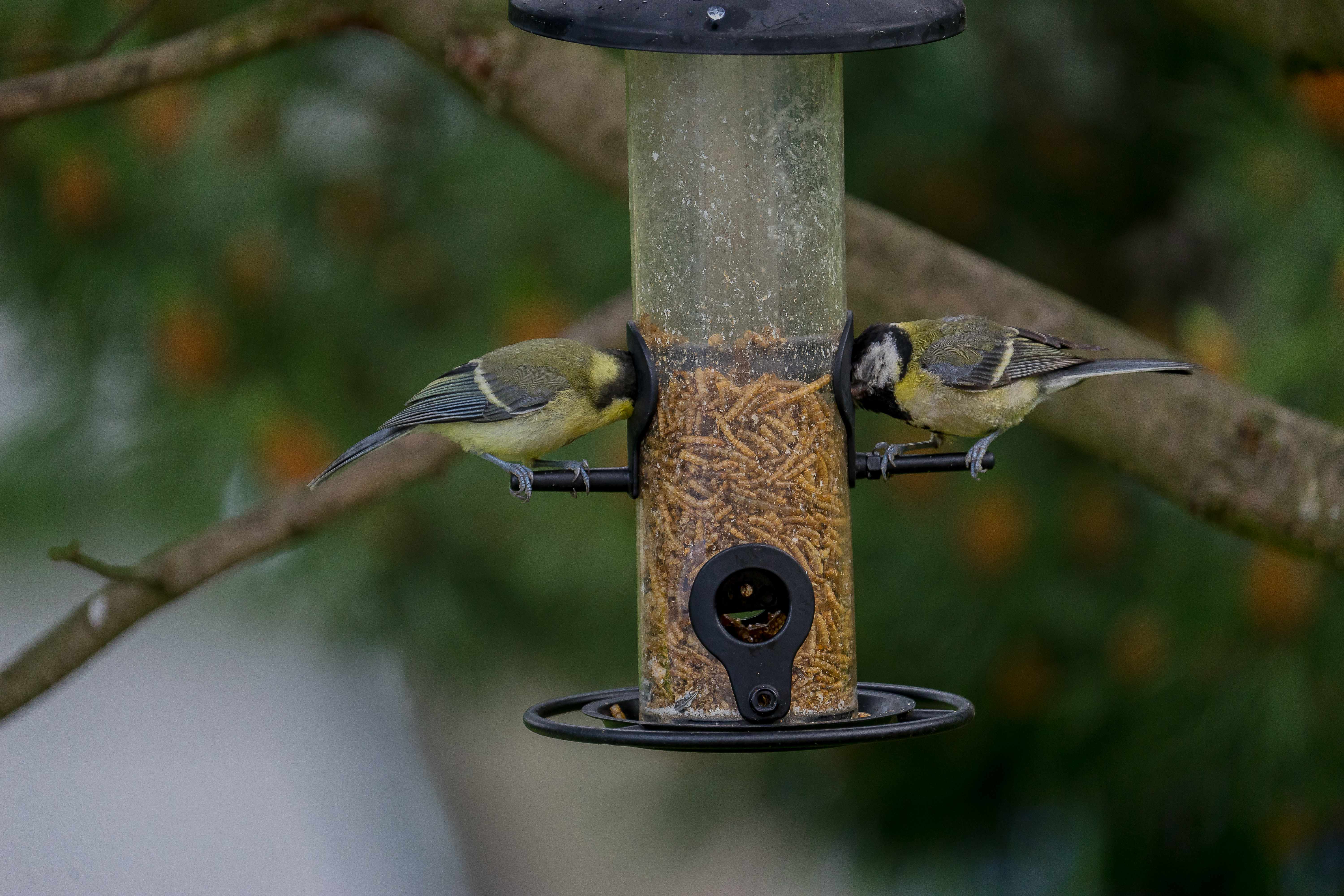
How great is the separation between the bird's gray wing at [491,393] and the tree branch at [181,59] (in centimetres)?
83

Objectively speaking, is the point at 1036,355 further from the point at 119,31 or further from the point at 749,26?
the point at 119,31

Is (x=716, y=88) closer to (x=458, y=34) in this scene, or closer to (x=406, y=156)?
(x=458, y=34)

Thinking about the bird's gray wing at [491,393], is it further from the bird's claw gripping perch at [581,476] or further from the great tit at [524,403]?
the bird's claw gripping perch at [581,476]

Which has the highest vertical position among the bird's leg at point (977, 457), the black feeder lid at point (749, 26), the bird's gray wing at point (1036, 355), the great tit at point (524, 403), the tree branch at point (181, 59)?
the tree branch at point (181, 59)

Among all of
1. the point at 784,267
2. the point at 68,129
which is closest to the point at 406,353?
the point at 68,129

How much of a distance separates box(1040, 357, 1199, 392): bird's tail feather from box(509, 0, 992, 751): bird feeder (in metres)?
0.35

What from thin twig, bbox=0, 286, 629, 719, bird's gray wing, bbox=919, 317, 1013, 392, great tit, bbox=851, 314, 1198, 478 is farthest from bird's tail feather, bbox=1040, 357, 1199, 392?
thin twig, bbox=0, 286, 629, 719

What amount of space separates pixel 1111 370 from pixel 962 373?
1.16 feet

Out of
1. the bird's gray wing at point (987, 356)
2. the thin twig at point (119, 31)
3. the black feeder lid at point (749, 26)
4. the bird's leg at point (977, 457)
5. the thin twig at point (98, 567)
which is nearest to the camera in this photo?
the black feeder lid at point (749, 26)

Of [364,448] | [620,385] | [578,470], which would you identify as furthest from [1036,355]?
[364,448]

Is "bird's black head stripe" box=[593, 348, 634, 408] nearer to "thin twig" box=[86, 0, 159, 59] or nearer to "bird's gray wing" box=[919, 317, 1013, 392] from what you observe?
"bird's gray wing" box=[919, 317, 1013, 392]

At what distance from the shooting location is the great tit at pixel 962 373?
10.0ft

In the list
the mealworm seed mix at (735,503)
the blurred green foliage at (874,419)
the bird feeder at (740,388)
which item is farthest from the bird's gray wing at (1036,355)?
the blurred green foliage at (874,419)

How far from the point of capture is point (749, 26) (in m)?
2.21
